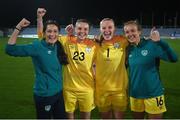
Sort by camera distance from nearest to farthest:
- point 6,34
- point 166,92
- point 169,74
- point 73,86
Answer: point 73,86, point 166,92, point 169,74, point 6,34

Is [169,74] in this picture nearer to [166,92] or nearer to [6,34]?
[166,92]

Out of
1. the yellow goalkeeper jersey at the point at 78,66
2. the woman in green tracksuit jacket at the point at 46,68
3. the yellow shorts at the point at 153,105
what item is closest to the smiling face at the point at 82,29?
the yellow goalkeeper jersey at the point at 78,66

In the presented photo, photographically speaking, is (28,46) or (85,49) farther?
(85,49)

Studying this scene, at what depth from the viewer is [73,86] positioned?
5387 millimetres

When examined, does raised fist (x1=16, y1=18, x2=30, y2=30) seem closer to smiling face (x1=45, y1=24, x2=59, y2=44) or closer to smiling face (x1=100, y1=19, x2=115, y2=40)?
smiling face (x1=45, y1=24, x2=59, y2=44)

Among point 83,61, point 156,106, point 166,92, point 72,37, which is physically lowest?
point 166,92

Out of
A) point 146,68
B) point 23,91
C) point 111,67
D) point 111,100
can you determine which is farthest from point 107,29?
point 23,91

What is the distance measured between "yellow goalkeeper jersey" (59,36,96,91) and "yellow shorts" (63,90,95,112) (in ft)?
0.23

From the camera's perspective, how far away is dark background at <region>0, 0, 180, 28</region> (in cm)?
5803

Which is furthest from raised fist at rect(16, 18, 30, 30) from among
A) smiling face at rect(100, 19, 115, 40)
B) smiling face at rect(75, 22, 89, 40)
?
smiling face at rect(100, 19, 115, 40)

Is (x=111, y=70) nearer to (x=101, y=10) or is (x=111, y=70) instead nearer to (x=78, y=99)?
(x=78, y=99)

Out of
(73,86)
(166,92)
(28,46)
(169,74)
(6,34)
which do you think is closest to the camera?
(28,46)

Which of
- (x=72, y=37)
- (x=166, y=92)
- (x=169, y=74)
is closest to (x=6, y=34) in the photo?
(x=169, y=74)

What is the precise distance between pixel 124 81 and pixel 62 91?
3.10 ft
